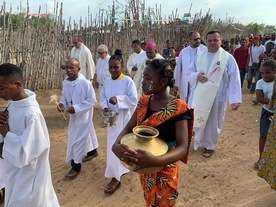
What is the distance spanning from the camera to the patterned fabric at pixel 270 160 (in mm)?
3168

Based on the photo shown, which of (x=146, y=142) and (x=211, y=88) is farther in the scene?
(x=211, y=88)

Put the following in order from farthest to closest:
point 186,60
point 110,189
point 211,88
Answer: point 186,60 → point 211,88 → point 110,189

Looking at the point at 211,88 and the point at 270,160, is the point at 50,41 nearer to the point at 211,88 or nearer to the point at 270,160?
the point at 211,88

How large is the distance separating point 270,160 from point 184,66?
3374 mm

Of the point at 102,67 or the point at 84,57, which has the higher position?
the point at 84,57

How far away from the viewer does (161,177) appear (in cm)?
226

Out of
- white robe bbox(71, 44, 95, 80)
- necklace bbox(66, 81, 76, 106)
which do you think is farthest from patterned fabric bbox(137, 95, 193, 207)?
white robe bbox(71, 44, 95, 80)

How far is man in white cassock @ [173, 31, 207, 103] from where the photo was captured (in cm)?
618

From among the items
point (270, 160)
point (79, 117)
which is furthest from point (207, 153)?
point (79, 117)

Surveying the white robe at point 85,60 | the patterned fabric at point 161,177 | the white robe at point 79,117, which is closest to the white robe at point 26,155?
the patterned fabric at point 161,177

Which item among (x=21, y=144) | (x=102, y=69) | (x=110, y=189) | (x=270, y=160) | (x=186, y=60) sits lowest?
(x=110, y=189)

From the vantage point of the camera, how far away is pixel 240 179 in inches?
168

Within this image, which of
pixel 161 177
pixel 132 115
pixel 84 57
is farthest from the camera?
pixel 84 57

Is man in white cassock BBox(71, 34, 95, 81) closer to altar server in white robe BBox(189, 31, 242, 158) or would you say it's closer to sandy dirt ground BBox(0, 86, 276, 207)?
sandy dirt ground BBox(0, 86, 276, 207)
